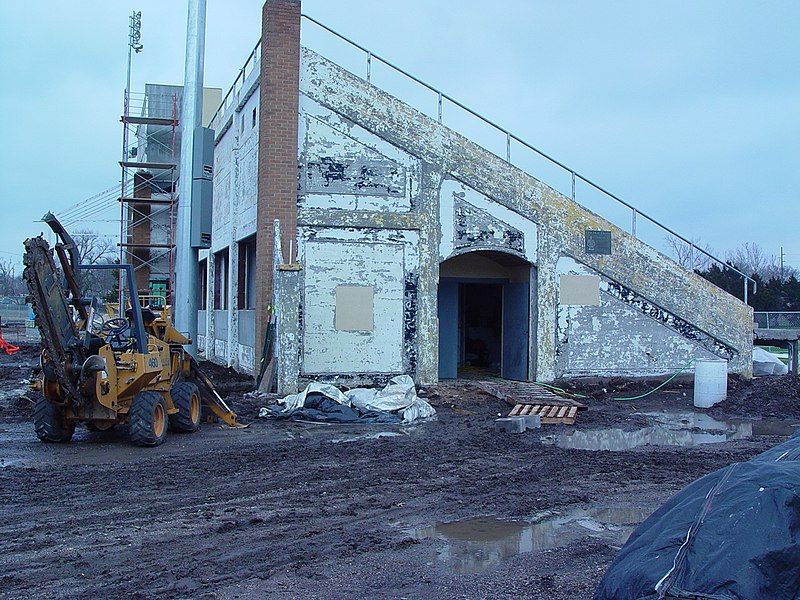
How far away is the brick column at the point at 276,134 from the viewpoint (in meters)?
18.0

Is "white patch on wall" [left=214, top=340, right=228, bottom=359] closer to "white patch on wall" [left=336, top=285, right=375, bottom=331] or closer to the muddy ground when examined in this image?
"white patch on wall" [left=336, top=285, right=375, bottom=331]

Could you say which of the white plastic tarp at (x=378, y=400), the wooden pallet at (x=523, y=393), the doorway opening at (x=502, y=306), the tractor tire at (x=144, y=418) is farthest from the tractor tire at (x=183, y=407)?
the doorway opening at (x=502, y=306)

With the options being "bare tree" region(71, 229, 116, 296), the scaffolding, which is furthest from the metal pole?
the scaffolding

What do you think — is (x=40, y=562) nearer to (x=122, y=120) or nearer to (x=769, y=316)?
(x=769, y=316)

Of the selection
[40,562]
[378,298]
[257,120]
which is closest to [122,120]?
[257,120]

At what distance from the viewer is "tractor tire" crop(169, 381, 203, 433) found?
1357 cm

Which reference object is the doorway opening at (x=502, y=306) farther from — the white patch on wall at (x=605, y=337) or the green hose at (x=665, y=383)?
the green hose at (x=665, y=383)

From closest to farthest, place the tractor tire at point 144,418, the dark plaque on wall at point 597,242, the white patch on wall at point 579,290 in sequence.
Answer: the tractor tire at point 144,418, the white patch on wall at point 579,290, the dark plaque on wall at point 597,242

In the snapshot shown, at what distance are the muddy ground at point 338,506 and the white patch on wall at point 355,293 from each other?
323 cm

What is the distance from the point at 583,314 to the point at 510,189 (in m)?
3.50

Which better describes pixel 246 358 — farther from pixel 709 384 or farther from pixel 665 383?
pixel 709 384

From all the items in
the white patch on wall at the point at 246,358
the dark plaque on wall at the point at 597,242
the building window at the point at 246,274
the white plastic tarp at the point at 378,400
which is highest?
the dark plaque on wall at the point at 597,242

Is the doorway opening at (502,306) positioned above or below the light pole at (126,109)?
below

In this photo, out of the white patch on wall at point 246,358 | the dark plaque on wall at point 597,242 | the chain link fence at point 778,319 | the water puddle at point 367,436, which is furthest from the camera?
the chain link fence at point 778,319
